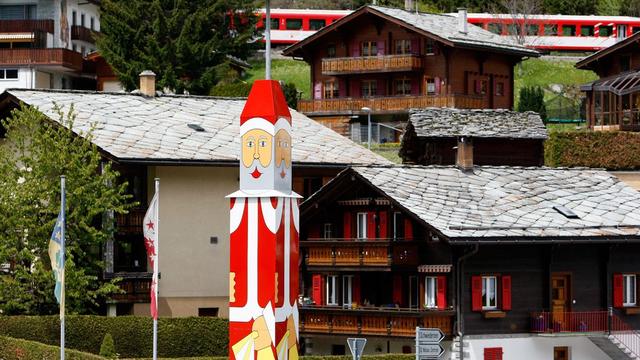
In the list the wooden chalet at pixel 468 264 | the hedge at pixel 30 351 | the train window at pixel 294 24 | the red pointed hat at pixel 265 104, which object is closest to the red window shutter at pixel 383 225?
the wooden chalet at pixel 468 264

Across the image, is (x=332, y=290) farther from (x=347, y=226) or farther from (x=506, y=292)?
(x=506, y=292)

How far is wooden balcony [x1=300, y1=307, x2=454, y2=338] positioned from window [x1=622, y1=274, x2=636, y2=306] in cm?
703

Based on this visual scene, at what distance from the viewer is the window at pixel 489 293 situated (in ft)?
194

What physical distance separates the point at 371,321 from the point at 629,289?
30.0 feet

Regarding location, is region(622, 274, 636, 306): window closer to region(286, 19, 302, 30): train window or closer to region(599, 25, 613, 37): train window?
region(286, 19, 302, 30): train window

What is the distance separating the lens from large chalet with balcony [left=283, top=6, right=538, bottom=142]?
301ft

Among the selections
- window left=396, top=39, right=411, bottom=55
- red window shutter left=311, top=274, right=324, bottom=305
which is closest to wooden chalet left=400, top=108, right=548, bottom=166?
red window shutter left=311, top=274, right=324, bottom=305

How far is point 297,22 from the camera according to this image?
413 feet

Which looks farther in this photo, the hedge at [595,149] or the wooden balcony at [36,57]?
the wooden balcony at [36,57]

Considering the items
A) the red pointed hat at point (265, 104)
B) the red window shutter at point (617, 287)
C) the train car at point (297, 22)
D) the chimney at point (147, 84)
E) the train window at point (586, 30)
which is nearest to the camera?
the red pointed hat at point (265, 104)

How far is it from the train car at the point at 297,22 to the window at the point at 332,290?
62.6 metres

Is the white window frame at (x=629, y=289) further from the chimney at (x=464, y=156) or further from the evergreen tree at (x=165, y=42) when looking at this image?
the evergreen tree at (x=165, y=42)

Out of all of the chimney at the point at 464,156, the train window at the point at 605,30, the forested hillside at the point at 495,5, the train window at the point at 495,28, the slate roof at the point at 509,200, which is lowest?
the slate roof at the point at 509,200

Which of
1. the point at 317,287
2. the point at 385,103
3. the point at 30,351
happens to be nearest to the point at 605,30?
the point at 385,103
